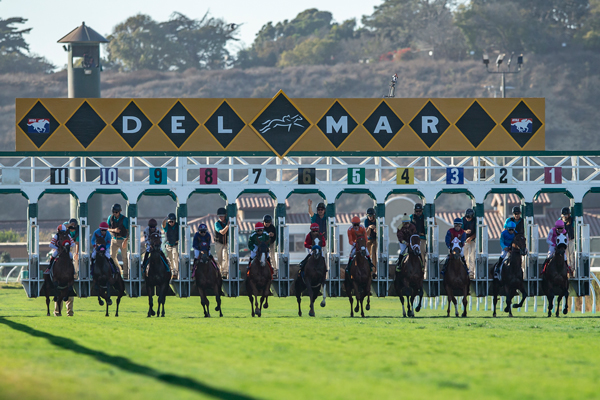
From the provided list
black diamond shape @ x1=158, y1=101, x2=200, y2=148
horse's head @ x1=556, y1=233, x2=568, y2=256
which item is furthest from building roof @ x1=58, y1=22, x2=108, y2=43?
horse's head @ x1=556, y1=233, x2=568, y2=256

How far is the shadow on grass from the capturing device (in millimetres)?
7496

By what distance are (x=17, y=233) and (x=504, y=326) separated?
41.8m

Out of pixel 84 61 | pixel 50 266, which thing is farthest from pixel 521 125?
pixel 84 61

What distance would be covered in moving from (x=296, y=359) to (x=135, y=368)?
1.87m

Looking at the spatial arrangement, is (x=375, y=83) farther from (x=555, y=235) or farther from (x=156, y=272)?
(x=156, y=272)

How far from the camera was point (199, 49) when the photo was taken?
9212 centimetres

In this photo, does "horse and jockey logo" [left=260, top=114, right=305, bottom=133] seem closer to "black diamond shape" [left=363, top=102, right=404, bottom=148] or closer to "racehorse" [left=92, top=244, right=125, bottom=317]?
"black diamond shape" [left=363, top=102, right=404, bottom=148]

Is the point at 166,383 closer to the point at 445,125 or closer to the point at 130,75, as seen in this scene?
the point at 445,125

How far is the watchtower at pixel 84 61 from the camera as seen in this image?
33156 mm

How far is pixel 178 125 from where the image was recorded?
710 inches

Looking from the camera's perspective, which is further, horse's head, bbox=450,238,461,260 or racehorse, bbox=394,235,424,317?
racehorse, bbox=394,235,424,317

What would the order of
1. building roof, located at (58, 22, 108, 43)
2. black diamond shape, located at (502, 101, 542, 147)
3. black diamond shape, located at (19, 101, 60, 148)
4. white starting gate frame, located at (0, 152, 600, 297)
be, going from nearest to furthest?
white starting gate frame, located at (0, 152, 600, 297), black diamond shape, located at (19, 101, 60, 148), black diamond shape, located at (502, 101, 542, 147), building roof, located at (58, 22, 108, 43)

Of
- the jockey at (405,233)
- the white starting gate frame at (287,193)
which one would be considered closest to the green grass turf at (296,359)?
the jockey at (405,233)

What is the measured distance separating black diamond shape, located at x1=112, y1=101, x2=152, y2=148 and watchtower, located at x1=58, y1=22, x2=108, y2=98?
15.8 meters
